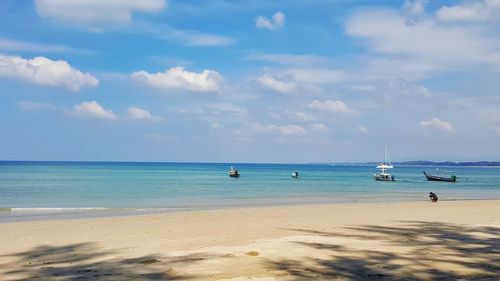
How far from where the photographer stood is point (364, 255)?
1025 cm

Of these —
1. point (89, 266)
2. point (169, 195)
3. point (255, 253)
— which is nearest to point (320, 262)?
point (255, 253)

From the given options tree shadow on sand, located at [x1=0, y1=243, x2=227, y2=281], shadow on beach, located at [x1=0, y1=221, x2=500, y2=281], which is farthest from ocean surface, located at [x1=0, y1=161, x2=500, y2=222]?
shadow on beach, located at [x1=0, y1=221, x2=500, y2=281]

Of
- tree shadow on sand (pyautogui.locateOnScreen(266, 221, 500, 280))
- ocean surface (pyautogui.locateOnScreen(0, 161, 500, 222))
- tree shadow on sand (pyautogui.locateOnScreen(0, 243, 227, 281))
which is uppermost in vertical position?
tree shadow on sand (pyautogui.locateOnScreen(266, 221, 500, 280))

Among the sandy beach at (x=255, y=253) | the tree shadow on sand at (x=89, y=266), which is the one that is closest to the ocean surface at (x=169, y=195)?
the sandy beach at (x=255, y=253)

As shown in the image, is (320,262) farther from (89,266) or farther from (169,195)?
(169,195)

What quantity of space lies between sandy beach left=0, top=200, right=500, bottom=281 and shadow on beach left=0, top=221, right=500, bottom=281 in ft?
0.05

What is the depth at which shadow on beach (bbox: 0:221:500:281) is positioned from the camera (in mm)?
8438

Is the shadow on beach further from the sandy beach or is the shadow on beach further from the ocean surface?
the ocean surface

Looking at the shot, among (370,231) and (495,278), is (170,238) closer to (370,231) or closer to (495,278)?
(370,231)

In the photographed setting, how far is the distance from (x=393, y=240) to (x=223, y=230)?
573cm

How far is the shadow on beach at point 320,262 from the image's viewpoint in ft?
27.7

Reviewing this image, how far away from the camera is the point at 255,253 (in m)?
10.5

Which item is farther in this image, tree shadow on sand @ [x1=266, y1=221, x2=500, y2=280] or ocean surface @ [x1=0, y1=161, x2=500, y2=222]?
ocean surface @ [x1=0, y1=161, x2=500, y2=222]

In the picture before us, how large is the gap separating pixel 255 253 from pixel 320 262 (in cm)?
155
